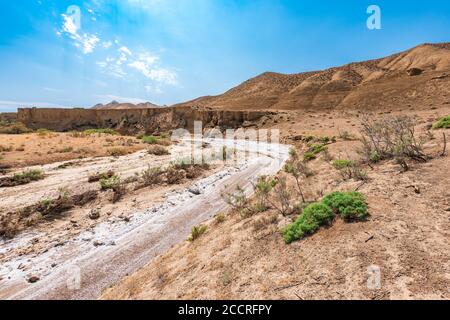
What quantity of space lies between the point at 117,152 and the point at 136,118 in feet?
92.4

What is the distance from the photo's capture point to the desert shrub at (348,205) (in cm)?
553

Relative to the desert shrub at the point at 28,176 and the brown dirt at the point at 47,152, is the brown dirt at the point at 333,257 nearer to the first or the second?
the desert shrub at the point at 28,176

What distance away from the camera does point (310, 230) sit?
5500mm

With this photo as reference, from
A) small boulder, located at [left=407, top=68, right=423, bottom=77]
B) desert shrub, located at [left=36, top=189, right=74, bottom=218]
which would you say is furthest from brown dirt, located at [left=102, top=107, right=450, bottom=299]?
small boulder, located at [left=407, top=68, right=423, bottom=77]

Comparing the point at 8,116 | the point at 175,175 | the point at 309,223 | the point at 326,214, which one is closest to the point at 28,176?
the point at 175,175

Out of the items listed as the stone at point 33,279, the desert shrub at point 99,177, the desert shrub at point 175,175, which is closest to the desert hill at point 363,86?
the desert shrub at point 175,175

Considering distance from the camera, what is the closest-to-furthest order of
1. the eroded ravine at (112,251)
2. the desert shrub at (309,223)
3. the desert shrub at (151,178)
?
the desert shrub at (309,223)
the eroded ravine at (112,251)
the desert shrub at (151,178)

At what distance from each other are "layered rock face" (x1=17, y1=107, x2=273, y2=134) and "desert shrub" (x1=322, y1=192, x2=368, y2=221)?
1379 inches

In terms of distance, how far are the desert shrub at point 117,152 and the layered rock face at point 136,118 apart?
2122 centimetres

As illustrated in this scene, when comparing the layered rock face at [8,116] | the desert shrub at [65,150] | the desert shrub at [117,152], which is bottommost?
the desert shrub at [117,152]

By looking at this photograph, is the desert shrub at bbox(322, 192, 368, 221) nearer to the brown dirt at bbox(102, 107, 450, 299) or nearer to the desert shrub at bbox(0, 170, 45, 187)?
the brown dirt at bbox(102, 107, 450, 299)

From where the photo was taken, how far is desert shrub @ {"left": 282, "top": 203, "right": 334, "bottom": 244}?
5.49 metres
